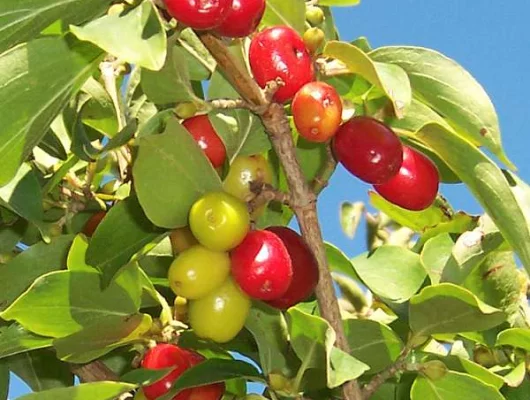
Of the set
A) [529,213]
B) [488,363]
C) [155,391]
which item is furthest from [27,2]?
[488,363]

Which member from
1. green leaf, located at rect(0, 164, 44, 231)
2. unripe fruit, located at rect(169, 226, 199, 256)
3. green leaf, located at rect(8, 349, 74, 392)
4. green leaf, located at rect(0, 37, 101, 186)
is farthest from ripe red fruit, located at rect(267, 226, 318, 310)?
green leaf, located at rect(8, 349, 74, 392)

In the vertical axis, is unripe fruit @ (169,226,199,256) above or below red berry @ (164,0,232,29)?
below

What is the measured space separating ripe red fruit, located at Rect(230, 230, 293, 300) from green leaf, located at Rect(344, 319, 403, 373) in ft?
0.77

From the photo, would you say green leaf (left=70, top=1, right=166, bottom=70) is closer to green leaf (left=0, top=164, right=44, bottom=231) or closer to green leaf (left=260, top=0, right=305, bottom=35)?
green leaf (left=260, top=0, right=305, bottom=35)

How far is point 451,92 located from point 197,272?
1.35ft

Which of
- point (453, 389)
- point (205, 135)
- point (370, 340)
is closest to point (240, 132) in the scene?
point (205, 135)

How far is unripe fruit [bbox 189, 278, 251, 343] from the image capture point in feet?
4.92

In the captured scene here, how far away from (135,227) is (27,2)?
364 mm

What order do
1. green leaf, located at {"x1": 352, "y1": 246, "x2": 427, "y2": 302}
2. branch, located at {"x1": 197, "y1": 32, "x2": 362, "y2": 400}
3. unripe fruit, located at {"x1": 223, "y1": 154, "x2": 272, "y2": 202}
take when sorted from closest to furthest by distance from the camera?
1. branch, located at {"x1": 197, "y1": 32, "x2": 362, "y2": 400}
2. unripe fruit, located at {"x1": 223, "y1": 154, "x2": 272, "y2": 202}
3. green leaf, located at {"x1": 352, "y1": 246, "x2": 427, "y2": 302}

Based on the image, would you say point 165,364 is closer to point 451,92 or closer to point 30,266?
Answer: point 30,266

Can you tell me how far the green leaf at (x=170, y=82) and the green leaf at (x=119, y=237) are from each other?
6.0 inches

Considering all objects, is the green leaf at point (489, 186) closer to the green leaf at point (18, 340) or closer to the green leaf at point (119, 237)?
the green leaf at point (119, 237)

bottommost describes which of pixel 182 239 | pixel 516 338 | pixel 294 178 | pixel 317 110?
pixel 516 338

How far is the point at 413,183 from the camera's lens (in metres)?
1.58
